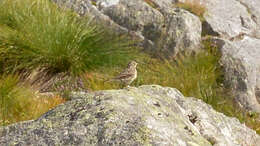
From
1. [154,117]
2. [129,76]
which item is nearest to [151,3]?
[129,76]

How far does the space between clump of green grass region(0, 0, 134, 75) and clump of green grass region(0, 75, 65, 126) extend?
1778mm

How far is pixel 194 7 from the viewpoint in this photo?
12.7 meters

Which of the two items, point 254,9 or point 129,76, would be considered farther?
point 254,9

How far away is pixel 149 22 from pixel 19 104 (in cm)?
627

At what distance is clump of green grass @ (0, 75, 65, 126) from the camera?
18.5 feet

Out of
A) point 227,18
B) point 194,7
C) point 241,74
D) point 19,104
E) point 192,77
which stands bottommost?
point 241,74

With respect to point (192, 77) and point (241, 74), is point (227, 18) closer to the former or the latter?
point (241, 74)

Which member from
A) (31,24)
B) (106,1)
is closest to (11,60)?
(31,24)

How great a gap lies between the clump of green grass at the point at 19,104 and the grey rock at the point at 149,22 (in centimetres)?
456

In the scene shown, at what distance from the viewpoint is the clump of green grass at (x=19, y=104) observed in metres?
5.64

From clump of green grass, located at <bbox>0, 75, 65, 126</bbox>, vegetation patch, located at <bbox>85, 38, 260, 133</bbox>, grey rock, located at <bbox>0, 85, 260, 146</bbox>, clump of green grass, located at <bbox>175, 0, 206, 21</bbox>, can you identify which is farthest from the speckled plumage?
clump of green grass, located at <bbox>175, 0, 206, 21</bbox>

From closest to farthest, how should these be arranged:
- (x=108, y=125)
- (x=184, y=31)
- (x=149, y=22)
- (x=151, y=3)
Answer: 1. (x=108, y=125)
2. (x=184, y=31)
3. (x=149, y=22)
4. (x=151, y=3)

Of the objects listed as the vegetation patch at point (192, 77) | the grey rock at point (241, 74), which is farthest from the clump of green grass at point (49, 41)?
the grey rock at point (241, 74)

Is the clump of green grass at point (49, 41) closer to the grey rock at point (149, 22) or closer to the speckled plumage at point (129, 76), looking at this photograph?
the grey rock at point (149, 22)
